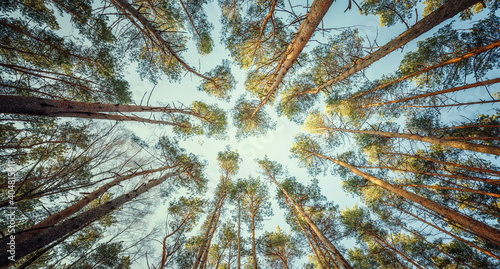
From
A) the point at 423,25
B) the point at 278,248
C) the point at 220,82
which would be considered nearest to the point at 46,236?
the point at 220,82

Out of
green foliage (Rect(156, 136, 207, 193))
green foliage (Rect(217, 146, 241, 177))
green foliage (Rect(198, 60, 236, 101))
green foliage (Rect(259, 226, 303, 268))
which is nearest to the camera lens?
green foliage (Rect(198, 60, 236, 101))

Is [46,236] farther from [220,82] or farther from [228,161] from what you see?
[228,161]

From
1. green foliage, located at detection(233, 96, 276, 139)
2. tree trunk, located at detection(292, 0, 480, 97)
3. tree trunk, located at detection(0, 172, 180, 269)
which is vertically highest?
green foliage, located at detection(233, 96, 276, 139)

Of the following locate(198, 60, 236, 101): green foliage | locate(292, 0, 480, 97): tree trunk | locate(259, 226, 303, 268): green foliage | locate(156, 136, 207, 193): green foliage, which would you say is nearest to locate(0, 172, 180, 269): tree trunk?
locate(156, 136, 207, 193): green foliage

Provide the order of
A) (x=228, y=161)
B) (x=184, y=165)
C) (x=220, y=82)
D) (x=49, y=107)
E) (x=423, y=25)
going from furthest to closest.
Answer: (x=228, y=161) < (x=184, y=165) < (x=220, y=82) < (x=423, y=25) < (x=49, y=107)

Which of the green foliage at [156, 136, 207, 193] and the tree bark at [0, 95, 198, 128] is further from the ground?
the green foliage at [156, 136, 207, 193]

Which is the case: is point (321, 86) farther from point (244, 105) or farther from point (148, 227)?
point (148, 227)

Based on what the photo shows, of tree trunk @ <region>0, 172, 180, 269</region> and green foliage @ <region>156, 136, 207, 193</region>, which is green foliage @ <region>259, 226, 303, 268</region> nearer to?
green foliage @ <region>156, 136, 207, 193</region>

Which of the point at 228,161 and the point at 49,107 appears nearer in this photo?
the point at 49,107

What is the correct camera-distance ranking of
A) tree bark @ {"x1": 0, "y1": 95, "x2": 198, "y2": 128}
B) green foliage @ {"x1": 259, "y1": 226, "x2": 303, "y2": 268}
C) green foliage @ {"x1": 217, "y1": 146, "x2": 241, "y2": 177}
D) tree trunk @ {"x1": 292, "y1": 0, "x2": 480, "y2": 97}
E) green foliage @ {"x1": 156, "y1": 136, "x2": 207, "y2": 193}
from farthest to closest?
green foliage @ {"x1": 217, "y1": 146, "x2": 241, "y2": 177}, green foliage @ {"x1": 259, "y1": 226, "x2": 303, "y2": 268}, green foliage @ {"x1": 156, "y1": 136, "x2": 207, "y2": 193}, tree trunk @ {"x1": 292, "y1": 0, "x2": 480, "y2": 97}, tree bark @ {"x1": 0, "y1": 95, "x2": 198, "y2": 128}

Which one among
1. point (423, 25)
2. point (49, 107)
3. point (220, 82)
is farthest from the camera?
point (220, 82)

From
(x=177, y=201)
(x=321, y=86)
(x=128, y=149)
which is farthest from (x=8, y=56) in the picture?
(x=321, y=86)

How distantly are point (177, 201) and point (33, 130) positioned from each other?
6273mm

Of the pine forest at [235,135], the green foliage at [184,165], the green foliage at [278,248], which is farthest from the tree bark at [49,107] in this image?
the green foliage at [278,248]
